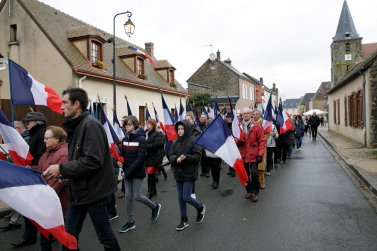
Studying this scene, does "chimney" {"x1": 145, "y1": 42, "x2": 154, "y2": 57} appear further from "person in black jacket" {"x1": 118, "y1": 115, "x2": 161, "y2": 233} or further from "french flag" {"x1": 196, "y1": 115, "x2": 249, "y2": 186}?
"french flag" {"x1": 196, "y1": 115, "x2": 249, "y2": 186}

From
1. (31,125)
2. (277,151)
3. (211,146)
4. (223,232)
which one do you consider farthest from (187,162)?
(277,151)

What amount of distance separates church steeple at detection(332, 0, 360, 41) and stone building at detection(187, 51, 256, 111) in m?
14.7

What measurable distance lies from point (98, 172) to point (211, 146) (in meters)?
2.29

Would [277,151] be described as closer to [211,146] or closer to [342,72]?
[211,146]

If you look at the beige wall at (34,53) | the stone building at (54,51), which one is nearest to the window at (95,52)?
the stone building at (54,51)

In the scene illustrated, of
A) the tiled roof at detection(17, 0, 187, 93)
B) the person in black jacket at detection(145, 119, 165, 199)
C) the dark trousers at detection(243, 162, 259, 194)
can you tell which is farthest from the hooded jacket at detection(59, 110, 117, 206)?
the tiled roof at detection(17, 0, 187, 93)

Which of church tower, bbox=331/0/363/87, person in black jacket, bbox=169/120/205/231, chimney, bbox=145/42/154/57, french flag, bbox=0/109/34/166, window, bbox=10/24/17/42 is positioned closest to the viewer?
french flag, bbox=0/109/34/166

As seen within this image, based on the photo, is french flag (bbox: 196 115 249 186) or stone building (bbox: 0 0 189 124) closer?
french flag (bbox: 196 115 249 186)

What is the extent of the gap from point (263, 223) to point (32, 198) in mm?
3396

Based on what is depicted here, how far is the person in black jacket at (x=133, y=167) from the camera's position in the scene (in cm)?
461

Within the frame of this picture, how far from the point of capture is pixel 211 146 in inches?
186

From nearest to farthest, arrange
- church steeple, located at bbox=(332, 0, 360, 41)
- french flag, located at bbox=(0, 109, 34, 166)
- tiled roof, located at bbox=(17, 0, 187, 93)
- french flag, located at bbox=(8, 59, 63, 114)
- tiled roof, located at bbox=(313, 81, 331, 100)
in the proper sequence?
french flag, located at bbox=(0, 109, 34, 166), french flag, located at bbox=(8, 59, 63, 114), tiled roof, located at bbox=(17, 0, 187, 93), church steeple, located at bbox=(332, 0, 360, 41), tiled roof, located at bbox=(313, 81, 331, 100)

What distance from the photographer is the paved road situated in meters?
3.95

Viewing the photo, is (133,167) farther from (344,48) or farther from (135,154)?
(344,48)
